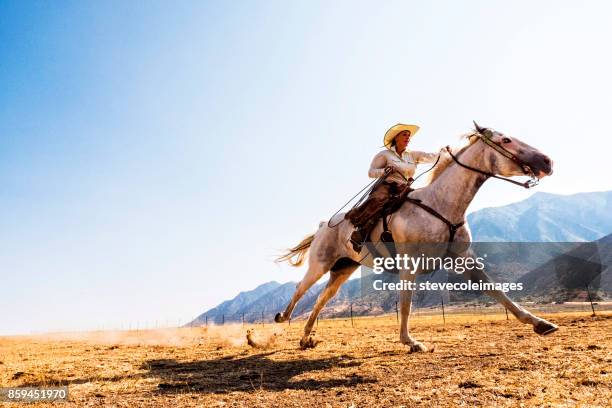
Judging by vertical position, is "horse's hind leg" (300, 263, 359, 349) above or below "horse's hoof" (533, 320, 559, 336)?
above

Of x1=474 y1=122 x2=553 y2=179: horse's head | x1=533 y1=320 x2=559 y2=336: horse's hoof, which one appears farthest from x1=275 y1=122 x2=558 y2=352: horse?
x1=533 y1=320 x2=559 y2=336: horse's hoof

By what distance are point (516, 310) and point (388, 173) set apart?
10.7ft

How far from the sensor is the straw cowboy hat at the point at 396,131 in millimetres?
8336

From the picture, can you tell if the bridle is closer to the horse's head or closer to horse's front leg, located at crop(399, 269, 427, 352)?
the horse's head

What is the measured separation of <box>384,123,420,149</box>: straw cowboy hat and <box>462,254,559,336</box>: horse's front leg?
2.87 metres

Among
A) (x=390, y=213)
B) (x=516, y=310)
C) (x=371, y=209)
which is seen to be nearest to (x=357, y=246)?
(x=371, y=209)

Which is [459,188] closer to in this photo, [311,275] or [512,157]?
[512,157]

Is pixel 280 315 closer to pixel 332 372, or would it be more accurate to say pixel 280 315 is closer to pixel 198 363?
pixel 198 363

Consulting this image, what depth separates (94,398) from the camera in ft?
15.5

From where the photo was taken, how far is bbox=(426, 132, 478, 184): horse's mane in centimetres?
741

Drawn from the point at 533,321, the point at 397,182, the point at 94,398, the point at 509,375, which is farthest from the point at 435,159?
the point at 94,398

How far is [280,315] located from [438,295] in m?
147

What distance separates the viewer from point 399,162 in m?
8.12

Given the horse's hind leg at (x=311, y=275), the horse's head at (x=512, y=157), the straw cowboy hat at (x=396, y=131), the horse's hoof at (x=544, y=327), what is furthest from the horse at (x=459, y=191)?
the horse's hind leg at (x=311, y=275)
